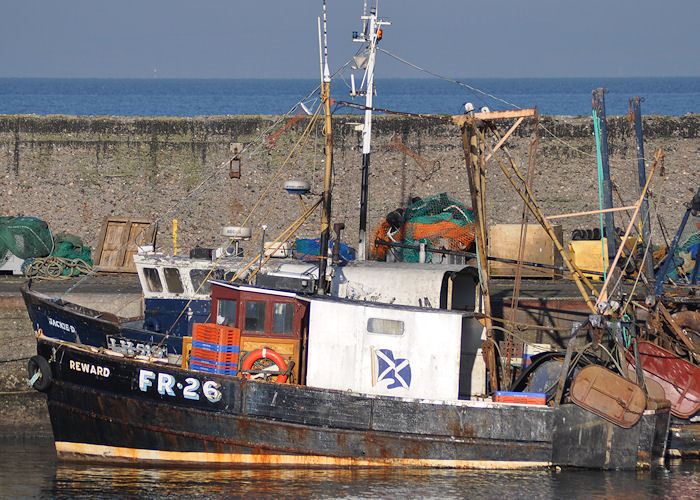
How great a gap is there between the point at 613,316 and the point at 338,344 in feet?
12.3

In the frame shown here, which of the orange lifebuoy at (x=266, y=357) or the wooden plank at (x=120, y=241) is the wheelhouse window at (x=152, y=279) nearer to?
the orange lifebuoy at (x=266, y=357)

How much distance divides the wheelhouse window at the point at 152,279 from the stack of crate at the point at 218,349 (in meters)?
1.98

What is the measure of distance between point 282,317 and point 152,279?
8.79 ft

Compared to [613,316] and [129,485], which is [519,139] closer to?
[613,316]

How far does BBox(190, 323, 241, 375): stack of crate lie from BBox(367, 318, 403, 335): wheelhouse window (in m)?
1.77

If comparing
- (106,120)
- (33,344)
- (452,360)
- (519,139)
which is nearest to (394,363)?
(452,360)

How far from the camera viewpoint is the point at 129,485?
12.9 metres

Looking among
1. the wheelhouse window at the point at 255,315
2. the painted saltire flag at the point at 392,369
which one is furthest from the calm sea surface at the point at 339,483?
the wheelhouse window at the point at 255,315

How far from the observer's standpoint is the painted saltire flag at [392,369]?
1337 cm

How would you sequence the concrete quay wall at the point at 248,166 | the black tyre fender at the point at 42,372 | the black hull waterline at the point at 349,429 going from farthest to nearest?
1. the concrete quay wall at the point at 248,166
2. the black tyre fender at the point at 42,372
3. the black hull waterline at the point at 349,429

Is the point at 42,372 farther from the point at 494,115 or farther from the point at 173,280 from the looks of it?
the point at 494,115

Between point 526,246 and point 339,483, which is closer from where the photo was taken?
point 339,483

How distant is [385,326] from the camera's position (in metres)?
13.4

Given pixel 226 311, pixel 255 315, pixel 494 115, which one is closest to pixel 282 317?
pixel 255 315
